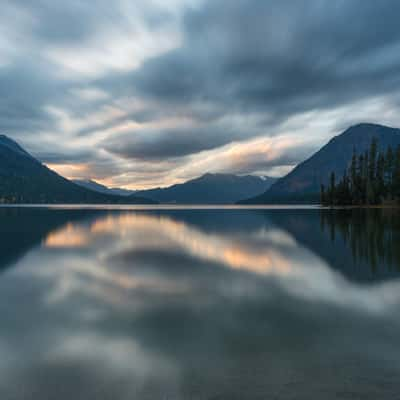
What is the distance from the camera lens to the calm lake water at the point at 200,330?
6652 mm

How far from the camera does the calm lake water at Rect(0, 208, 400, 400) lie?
21.8 feet

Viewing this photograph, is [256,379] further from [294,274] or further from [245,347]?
[294,274]

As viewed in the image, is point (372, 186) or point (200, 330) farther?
point (372, 186)

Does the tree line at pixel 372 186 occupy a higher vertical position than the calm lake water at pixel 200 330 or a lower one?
higher

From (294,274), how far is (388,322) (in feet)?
25.2

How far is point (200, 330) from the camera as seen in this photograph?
32.2 feet

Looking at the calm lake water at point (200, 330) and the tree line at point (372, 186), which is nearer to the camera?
the calm lake water at point (200, 330)

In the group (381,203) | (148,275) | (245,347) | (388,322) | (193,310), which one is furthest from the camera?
(381,203)

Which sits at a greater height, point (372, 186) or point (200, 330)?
point (372, 186)

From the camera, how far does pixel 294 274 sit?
59.0 ft

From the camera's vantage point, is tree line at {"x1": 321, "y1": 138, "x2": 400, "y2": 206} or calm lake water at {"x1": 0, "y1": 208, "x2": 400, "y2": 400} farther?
tree line at {"x1": 321, "y1": 138, "x2": 400, "y2": 206}

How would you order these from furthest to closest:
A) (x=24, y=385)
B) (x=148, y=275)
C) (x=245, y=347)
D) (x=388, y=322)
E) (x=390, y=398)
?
1. (x=148, y=275)
2. (x=388, y=322)
3. (x=245, y=347)
4. (x=24, y=385)
5. (x=390, y=398)

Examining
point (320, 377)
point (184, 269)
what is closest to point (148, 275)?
point (184, 269)

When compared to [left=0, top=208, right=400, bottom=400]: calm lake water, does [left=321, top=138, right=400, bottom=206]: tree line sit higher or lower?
higher
